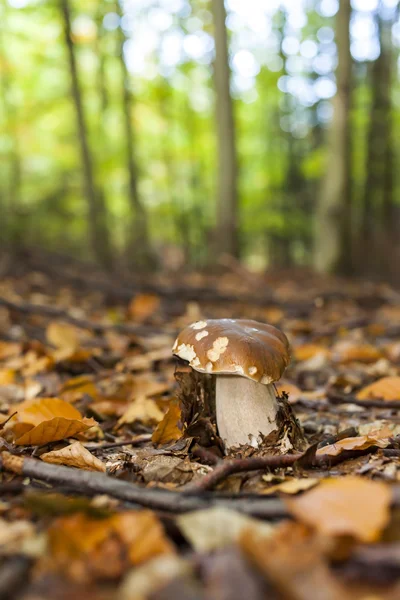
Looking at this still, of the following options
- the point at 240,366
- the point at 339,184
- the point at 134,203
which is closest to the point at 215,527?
the point at 240,366

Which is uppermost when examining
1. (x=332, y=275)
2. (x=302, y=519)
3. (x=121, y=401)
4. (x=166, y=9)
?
(x=166, y=9)

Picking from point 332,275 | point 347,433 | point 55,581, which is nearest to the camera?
point 55,581

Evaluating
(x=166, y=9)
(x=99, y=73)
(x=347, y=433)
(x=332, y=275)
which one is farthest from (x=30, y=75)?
(x=347, y=433)

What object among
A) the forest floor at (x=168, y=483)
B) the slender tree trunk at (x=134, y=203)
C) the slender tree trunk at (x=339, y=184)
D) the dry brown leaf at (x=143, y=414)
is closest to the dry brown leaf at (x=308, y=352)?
the forest floor at (x=168, y=483)

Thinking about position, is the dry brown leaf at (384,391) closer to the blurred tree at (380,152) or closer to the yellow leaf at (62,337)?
the yellow leaf at (62,337)

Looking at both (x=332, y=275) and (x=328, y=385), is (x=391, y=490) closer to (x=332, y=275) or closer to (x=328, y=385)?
(x=328, y=385)

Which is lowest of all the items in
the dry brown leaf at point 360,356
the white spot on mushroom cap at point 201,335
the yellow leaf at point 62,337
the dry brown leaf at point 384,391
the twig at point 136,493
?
the dry brown leaf at point 360,356

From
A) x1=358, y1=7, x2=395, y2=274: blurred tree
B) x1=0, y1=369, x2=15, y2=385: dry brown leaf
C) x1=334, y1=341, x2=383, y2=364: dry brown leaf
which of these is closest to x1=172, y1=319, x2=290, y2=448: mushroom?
x1=0, y1=369, x2=15, y2=385: dry brown leaf

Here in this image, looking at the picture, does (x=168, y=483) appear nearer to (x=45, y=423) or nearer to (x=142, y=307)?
(x=45, y=423)
